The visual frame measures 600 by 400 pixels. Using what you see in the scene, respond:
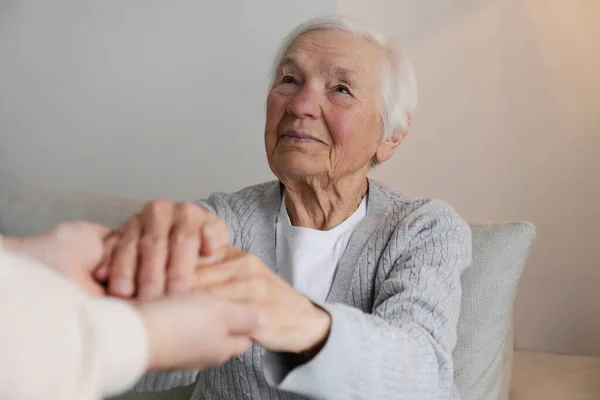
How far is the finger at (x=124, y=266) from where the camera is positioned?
2.55 feet

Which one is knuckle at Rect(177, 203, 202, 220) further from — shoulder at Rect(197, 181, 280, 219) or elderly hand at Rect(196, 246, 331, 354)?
shoulder at Rect(197, 181, 280, 219)

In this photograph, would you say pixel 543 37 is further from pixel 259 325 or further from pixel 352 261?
pixel 259 325

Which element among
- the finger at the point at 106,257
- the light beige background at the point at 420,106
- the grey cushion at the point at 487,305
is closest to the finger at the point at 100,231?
the finger at the point at 106,257

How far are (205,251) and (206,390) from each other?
1.90 ft

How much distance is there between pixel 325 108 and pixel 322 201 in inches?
7.4

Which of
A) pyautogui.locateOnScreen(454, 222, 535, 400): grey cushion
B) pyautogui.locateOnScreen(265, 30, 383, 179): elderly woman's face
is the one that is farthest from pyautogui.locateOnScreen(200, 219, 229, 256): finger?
pyautogui.locateOnScreen(454, 222, 535, 400): grey cushion

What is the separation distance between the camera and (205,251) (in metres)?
0.88

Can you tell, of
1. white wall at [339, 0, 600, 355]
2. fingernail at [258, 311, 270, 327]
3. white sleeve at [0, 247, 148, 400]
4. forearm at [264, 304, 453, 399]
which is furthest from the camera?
white wall at [339, 0, 600, 355]

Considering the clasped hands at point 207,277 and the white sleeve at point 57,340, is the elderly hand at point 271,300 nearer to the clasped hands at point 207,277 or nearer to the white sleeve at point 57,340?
the clasped hands at point 207,277

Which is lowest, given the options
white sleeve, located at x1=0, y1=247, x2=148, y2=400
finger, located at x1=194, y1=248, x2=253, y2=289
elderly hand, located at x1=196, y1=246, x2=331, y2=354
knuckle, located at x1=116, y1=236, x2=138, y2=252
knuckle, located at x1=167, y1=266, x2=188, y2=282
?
elderly hand, located at x1=196, y1=246, x2=331, y2=354

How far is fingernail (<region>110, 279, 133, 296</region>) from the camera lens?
0.77m

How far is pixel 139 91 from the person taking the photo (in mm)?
2100

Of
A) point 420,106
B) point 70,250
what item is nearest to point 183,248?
point 70,250

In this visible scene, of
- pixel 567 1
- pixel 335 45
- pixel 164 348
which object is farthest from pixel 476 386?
pixel 567 1
